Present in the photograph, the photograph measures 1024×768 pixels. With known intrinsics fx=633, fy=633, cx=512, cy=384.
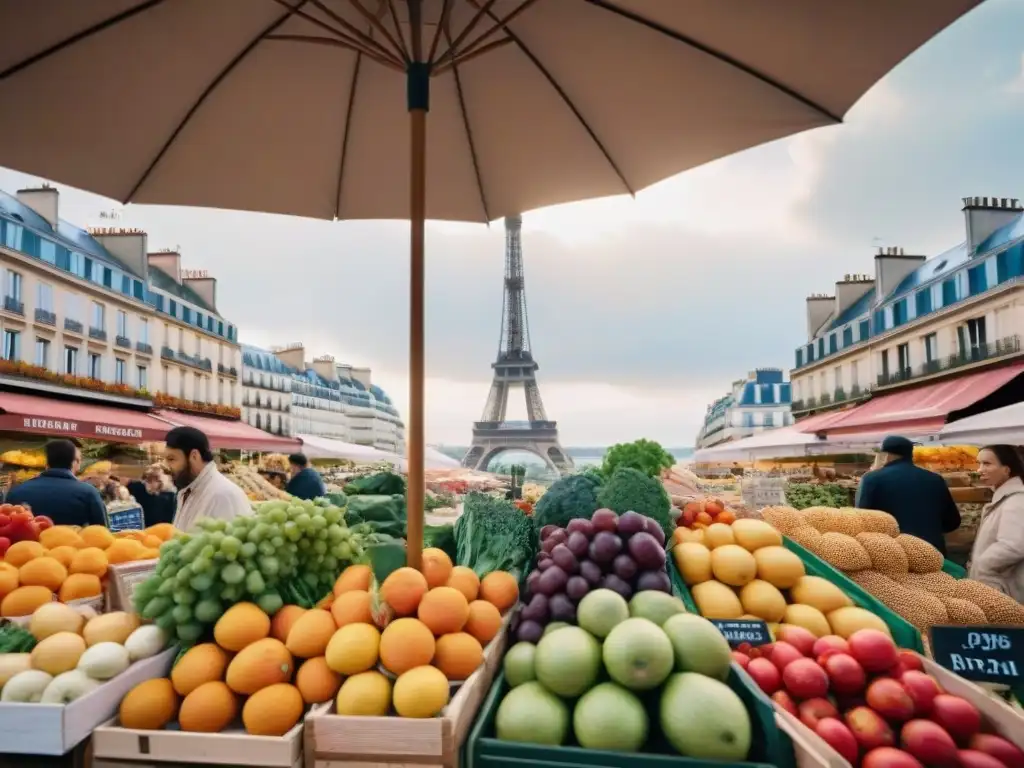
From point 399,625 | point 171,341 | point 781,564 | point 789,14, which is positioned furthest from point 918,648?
point 171,341

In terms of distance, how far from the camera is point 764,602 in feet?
7.80

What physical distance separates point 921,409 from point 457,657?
14.3 m

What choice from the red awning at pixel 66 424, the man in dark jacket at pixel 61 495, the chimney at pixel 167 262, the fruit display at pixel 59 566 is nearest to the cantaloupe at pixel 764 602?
the fruit display at pixel 59 566

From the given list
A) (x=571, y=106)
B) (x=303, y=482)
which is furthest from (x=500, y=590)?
(x=303, y=482)

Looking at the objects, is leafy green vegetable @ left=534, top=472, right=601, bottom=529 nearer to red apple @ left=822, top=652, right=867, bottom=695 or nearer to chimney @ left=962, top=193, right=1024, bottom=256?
red apple @ left=822, top=652, right=867, bottom=695

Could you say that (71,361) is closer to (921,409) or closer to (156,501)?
(156,501)

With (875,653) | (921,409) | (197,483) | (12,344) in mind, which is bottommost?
(875,653)

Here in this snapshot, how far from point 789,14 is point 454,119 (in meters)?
1.58

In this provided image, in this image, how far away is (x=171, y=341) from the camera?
95.0 feet

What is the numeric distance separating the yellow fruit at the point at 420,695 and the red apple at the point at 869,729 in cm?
116

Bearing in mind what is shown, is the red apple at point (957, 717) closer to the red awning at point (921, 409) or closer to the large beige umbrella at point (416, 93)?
the large beige umbrella at point (416, 93)

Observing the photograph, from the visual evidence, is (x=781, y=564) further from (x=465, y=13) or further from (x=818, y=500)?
(x=818, y=500)

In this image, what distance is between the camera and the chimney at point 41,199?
2217 centimetres

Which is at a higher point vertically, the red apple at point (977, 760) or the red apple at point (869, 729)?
the red apple at point (869, 729)
